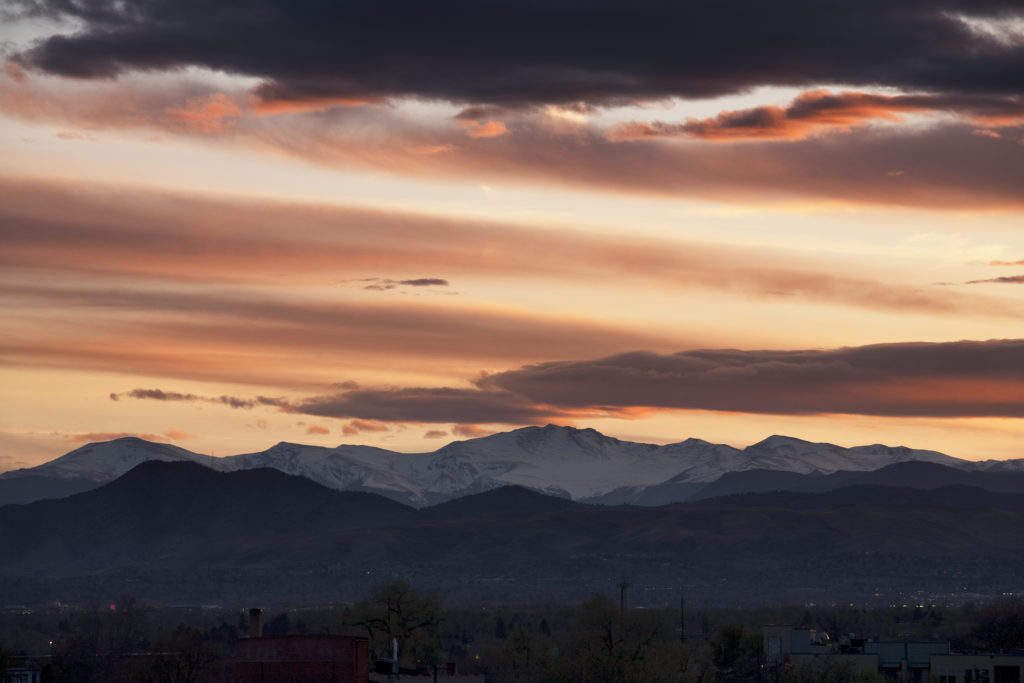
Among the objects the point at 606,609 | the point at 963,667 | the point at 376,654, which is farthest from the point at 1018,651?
the point at 376,654

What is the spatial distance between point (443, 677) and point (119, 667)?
124 feet

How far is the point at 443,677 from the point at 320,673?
14497 mm

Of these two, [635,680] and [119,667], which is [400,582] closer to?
[119,667]

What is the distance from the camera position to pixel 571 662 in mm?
126812

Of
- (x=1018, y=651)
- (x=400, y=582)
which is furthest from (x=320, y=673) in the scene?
(x=1018, y=651)

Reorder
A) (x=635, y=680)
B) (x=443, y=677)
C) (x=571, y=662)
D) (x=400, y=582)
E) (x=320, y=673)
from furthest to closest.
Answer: (x=400, y=582)
(x=571, y=662)
(x=635, y=680)
(x=443, y=677)
(x=320, y=673)

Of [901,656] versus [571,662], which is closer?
→ [571,662]

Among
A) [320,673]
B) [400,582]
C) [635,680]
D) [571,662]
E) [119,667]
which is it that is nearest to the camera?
[320,673]

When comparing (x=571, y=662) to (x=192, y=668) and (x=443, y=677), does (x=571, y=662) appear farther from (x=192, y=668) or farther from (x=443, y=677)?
(x=192, y=668)

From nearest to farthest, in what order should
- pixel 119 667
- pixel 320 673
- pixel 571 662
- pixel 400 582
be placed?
pixel 320 673
pixel 571 662
pixel 119 667
pixel 400 582

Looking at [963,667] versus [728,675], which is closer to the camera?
[963,667]

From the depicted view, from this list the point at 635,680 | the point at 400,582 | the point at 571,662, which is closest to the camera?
the point at 635,680

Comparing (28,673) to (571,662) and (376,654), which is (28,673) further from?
(571,662)

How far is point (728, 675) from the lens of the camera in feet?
471
